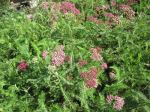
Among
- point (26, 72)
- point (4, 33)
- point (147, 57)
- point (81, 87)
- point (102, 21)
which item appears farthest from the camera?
point (102, 21)

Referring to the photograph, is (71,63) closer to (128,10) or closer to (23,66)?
(23,66)

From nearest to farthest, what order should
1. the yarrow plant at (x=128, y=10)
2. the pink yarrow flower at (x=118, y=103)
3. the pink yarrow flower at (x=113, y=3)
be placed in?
the pink yarrow flower at (x=118, y=103) < the yarrow plant at (x=128, y=10) < the pink yarrow flower at (x=113, y=3)

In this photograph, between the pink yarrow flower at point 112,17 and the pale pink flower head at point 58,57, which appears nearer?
the pale pink flower head at point 58,57

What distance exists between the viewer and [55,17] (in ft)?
18.3

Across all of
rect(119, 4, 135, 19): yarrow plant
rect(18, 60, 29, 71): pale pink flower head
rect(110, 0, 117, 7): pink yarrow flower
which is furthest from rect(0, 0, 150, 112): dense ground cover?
rect(110, 0, 117, 7): pink yarrow flower

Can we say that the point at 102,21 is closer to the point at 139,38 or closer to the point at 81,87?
the point at 139,38

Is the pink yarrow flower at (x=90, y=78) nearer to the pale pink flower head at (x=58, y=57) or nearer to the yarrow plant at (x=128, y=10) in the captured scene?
the pale pink flower head at (x=58, y=57)

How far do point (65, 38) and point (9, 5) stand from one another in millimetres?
2044

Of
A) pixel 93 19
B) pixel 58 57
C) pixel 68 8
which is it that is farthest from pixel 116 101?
pixel 68 8

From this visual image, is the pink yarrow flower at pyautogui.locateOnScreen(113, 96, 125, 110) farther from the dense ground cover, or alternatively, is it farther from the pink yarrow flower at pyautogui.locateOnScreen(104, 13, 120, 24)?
the pink yarrow flower at pyautogui.locateOnScreen(104, 13, 120, 24)

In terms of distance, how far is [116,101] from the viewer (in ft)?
13.1

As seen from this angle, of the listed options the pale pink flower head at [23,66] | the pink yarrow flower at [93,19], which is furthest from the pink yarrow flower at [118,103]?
the pink yarrow flower at [93,19]

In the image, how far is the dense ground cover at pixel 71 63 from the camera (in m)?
4.02

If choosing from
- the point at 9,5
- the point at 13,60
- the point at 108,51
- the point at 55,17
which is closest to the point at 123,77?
the point at 108,51
